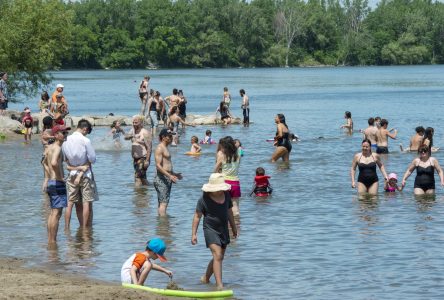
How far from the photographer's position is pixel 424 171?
57.6ft

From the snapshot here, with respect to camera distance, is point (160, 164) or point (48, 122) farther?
point (48, 122)

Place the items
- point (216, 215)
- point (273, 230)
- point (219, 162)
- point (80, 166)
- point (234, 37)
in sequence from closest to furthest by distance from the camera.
Answer: 1. point (216, 215)
2. point (80, 166)
3. point (219, 162)
4. point (273, 230)
5. point (234, 37)

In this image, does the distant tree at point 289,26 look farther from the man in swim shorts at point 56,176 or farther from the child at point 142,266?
the child at point 142,266

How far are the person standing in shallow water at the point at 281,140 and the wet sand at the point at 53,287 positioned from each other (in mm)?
12123

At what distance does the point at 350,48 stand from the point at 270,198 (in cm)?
14959

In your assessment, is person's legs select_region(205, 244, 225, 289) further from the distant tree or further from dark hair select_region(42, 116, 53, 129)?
the distant tree

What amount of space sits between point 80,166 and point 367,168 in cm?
623

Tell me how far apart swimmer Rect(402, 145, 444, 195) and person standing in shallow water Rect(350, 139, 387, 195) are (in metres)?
0.56

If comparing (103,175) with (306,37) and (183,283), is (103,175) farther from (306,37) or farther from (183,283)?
(306,37)

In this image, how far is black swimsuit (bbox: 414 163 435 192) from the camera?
17516 millimetres

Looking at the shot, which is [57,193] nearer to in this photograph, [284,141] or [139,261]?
[139,261]

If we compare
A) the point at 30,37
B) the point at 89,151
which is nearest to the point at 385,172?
the point at 89,151

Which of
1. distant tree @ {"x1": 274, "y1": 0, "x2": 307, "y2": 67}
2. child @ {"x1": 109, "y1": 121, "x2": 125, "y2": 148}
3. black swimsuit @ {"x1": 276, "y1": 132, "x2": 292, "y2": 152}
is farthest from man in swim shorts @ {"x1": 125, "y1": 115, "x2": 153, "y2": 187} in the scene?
distant tree @ {"x1": 274, "y1": 0, "x2": 307, "y2": 67}

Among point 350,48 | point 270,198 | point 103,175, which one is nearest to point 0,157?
point 103,175
